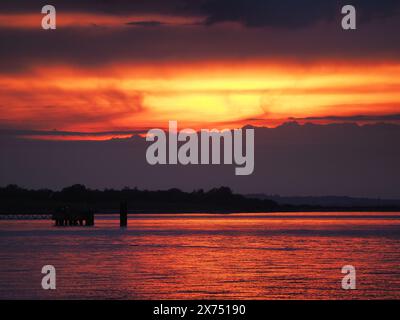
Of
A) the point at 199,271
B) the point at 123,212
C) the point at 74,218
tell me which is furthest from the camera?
the point at 74,218

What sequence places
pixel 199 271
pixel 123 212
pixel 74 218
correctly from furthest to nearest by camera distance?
pixel 74 218
pixel 123 212
pixel 199 271

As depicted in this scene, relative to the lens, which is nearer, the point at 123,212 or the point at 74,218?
the point at 123,212

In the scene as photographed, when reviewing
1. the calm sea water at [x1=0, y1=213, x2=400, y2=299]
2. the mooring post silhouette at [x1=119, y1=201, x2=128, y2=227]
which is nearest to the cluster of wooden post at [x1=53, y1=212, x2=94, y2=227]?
the mooring post silhouette at [x1=119, y1=201, x2=128, y2=227]

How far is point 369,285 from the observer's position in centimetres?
3981

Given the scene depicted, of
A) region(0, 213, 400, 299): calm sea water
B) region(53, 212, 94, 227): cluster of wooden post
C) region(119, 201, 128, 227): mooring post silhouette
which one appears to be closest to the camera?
region(0, 213, 400, 299): calm sea water

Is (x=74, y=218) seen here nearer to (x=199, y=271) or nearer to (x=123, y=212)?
(x=123, y=212)

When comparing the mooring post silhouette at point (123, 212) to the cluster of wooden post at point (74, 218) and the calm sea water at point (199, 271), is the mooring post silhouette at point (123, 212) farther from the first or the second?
Answer: the calm sea water at point (199, 271)

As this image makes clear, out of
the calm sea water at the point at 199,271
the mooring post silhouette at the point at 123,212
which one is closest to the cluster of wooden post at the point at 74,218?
the mooring post silhouette at the point at 123,212

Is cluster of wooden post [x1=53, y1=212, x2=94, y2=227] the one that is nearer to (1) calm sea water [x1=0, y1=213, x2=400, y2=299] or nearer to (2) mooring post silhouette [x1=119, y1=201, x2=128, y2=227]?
(2) mooring post silhouette [x1=119, y1=201, x2=128, y2=227]

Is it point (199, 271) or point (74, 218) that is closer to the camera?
point (199, 271)

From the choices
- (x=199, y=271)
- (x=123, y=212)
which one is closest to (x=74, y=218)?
(x=123, y=212)
